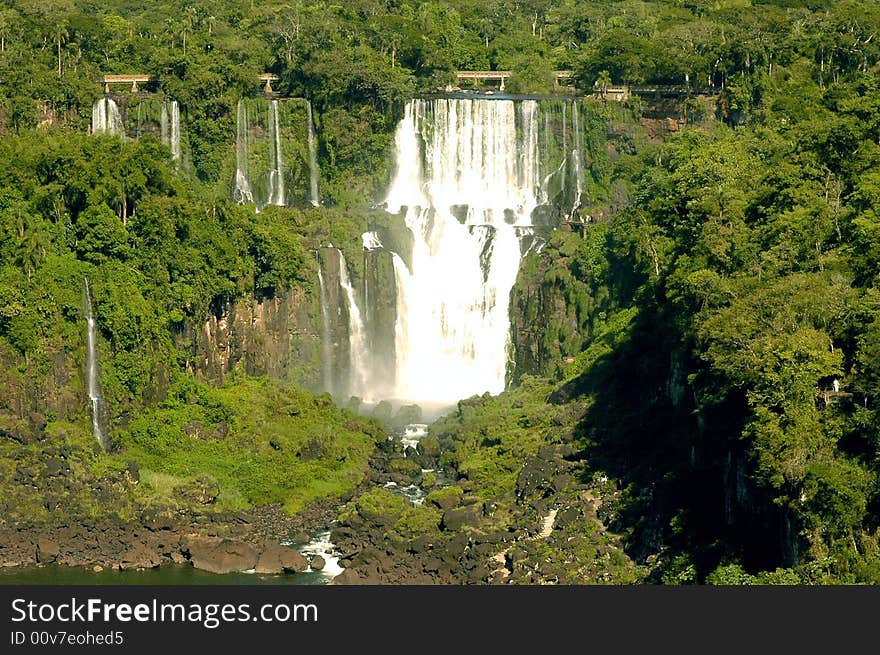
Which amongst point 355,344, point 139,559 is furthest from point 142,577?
point 355,344

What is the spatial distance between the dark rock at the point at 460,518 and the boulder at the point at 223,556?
5834 mm

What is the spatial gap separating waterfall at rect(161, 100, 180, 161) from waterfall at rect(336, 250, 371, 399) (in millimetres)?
10524

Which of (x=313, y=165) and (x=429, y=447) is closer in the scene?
(x=429, y=447)

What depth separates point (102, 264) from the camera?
89750 mm

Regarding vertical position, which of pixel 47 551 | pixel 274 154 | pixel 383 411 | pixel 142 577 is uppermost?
pixel 274 154

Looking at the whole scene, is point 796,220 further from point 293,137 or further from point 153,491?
point 293,137

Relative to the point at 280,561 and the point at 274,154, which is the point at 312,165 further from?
the point at 280,561

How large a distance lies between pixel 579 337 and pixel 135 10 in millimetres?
40100

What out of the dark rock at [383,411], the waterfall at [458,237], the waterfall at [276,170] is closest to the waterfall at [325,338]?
the waterfall at [458,237]

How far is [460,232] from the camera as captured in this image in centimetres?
10581

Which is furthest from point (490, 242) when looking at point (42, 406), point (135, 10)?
point (135, 10)

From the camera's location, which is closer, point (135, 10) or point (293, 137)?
point (293, 137)

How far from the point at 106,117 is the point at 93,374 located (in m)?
22.6

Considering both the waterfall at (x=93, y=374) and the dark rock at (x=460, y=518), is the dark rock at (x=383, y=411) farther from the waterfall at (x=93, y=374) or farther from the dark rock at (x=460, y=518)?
the dark rock at (x=460, y=518)
